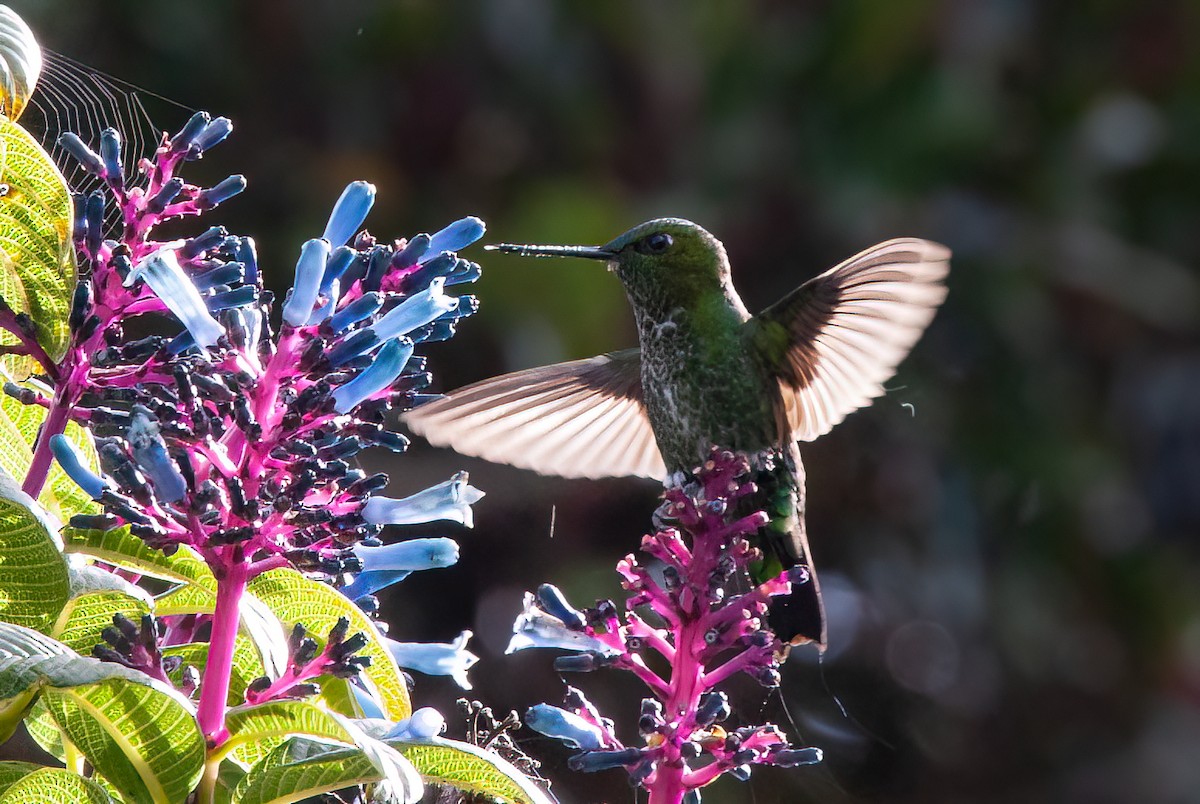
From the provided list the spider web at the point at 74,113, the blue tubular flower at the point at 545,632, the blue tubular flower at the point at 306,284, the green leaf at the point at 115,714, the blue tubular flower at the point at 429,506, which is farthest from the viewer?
the spider web at the point at 74,113

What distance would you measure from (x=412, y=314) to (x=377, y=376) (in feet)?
0.26

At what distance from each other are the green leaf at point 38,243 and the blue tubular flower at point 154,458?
0.22 metres

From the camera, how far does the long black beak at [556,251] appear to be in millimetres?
2240

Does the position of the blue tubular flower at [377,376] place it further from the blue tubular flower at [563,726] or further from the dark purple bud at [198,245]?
the blue tubular flower at [563,726]

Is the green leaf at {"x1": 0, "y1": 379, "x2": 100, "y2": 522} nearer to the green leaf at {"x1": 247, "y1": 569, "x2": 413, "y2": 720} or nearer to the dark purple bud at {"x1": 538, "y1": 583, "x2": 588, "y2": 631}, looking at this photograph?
the green leaf at {"x1": 247, "y1": 569, "x2": 413, "y2": 720}

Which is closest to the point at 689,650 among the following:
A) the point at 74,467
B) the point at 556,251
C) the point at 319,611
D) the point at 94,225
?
the point at 319,611

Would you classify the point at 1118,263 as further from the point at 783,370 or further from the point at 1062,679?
the point at 783,370

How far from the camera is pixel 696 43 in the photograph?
16.1 ft

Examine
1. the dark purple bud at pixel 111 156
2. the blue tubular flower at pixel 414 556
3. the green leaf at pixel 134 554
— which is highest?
the dark purple bud at pixel 111 156

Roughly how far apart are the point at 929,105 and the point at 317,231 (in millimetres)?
2015

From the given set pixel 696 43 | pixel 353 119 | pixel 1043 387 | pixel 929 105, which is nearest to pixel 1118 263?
pixel 1043 387

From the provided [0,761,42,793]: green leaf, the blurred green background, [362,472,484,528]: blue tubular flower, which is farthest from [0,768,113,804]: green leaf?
the blurred green background

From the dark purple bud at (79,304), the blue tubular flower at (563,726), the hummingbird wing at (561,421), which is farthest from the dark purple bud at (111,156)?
the hummingbird wing at (561,421)

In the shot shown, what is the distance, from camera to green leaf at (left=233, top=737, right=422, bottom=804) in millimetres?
1137
